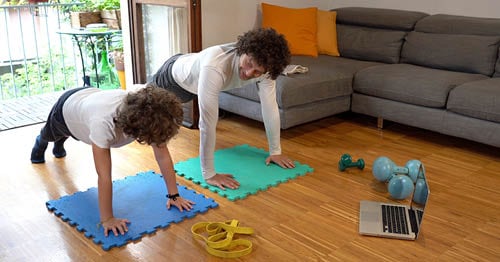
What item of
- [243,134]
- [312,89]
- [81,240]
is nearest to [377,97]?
[312,89]

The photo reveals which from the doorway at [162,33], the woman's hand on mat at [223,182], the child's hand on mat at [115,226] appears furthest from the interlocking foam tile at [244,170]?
the doorway at [162,33]

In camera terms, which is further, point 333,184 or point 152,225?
point 333,184

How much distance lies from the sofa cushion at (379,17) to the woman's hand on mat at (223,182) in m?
2.13

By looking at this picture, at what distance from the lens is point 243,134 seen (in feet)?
11.2

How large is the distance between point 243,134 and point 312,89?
58cm

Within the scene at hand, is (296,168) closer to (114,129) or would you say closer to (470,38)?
(114,129)

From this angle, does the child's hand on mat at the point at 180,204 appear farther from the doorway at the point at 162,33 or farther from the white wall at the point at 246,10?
the white wall at the point at 246,10

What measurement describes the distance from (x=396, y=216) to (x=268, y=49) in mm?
986

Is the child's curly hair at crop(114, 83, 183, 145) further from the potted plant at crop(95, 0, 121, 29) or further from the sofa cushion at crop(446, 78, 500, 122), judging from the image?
the potted plant at crop(95, 0, 121, 29)

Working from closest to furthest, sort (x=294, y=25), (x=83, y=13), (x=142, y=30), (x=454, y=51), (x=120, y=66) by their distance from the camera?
(x=454, y=51)
(x=142, y=30)
(x=294, y=25)
(x=120, y=66)
(x=83, y=13)

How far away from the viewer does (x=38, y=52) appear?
504 centimetres

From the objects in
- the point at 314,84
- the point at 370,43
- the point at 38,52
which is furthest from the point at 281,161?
the point at 38,52

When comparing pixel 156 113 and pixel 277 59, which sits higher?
pixel 277 59

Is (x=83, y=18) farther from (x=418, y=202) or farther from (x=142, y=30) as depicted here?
(x=418, y=202)
